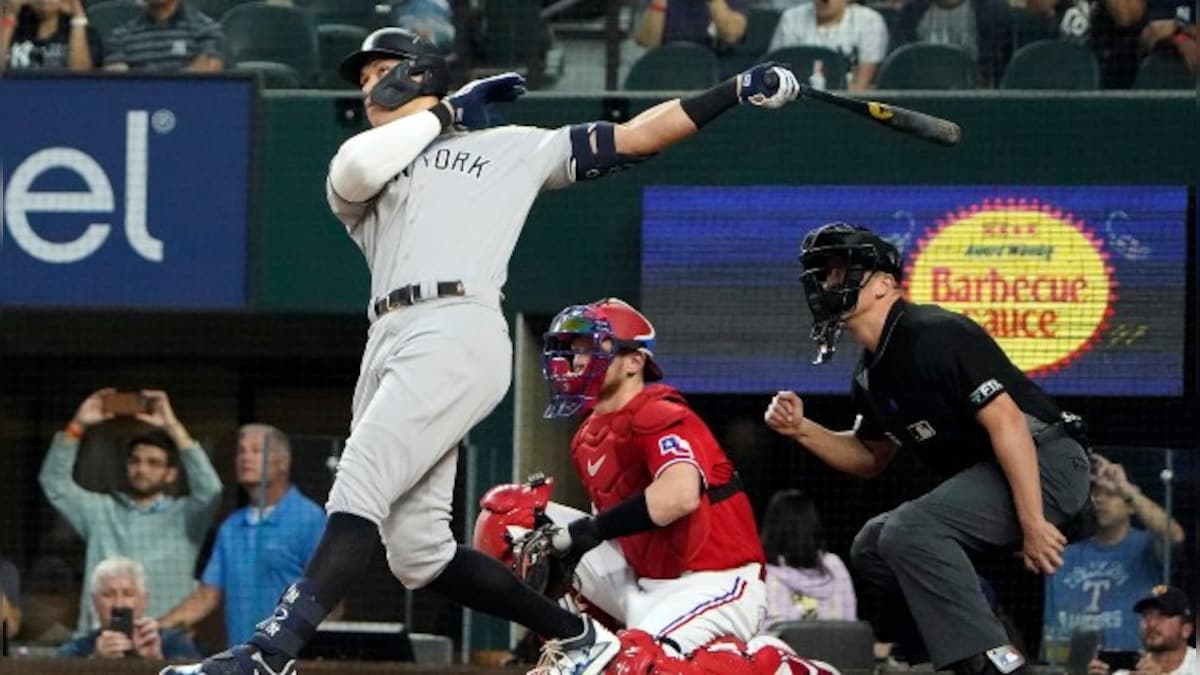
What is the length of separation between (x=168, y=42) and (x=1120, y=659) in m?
4.50

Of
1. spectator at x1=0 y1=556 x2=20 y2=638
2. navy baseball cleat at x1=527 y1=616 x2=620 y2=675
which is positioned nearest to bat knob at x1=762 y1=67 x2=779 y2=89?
navy baseball cleat at x1=527 y1=616 x2=620 y2=675

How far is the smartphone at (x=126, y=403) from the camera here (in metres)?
9.52

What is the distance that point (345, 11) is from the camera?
9.91 meters

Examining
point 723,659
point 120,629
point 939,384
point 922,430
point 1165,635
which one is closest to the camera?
point 939,384

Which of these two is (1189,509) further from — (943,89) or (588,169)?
(588,169)

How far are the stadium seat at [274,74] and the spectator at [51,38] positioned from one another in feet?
2.05

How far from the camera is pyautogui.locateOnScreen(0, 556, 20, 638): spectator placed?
904 centimetres

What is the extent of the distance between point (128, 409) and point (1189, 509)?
3989 millimetres

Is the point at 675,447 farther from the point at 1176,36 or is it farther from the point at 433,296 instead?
the point at 1176,36

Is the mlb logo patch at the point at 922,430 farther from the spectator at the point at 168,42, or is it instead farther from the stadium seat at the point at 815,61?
the spectator at the point at 168,42

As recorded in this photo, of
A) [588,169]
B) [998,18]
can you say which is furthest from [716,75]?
[588,169]

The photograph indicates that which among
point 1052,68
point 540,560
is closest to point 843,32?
point 1052,68

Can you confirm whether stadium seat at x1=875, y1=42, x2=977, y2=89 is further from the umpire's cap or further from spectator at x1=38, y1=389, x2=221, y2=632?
the umpire's cap

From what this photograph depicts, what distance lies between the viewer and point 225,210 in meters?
9.52
